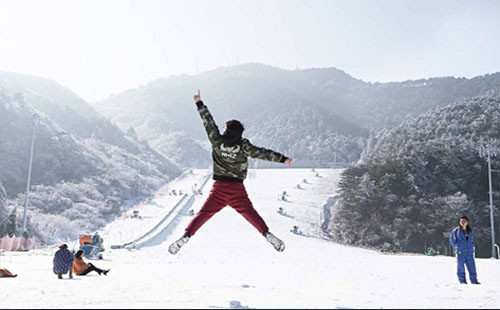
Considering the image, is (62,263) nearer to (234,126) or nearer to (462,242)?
(234,126)

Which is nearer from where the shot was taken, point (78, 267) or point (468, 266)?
point (468, 266)

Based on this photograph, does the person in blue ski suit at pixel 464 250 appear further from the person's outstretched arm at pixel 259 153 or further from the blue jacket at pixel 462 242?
the person's outstretched arm at pixel 259 153

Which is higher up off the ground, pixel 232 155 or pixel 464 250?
pixel 232 155

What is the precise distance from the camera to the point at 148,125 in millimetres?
178375

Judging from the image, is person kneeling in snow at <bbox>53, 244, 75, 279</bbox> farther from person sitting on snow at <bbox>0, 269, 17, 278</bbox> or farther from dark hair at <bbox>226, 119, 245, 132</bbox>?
dark hair at <bbox>226, 119, 245, 132</bbox>

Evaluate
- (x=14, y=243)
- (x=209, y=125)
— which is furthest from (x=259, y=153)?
(x=14, y=243)

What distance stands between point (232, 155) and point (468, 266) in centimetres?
599

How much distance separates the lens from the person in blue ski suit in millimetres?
8938

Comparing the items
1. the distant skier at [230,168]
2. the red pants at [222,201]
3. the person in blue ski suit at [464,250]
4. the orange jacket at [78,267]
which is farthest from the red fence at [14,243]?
the person in blue ski suit at [464,250]

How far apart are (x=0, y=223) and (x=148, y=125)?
151596mm

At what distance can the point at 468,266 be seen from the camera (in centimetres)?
901

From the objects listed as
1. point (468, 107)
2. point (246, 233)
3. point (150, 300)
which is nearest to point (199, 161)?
point (468, 107)

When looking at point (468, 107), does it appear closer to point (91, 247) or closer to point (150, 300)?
point (91, 247)

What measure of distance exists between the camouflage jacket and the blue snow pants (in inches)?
206
